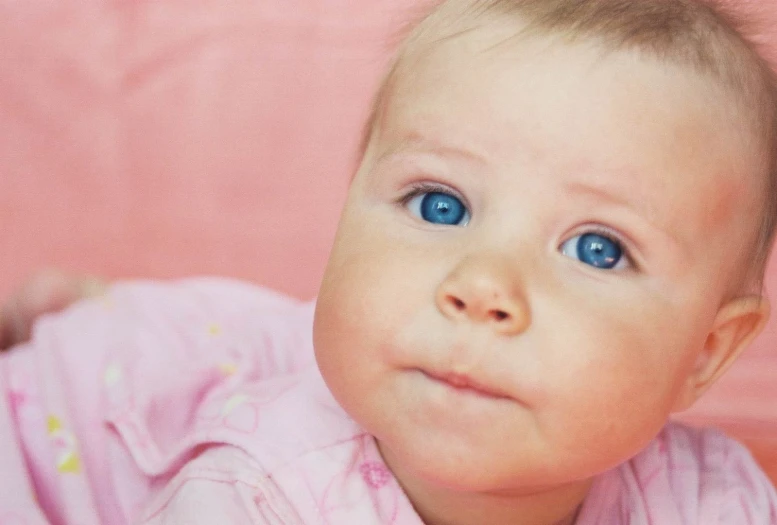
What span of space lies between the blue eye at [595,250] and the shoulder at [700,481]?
39 cm

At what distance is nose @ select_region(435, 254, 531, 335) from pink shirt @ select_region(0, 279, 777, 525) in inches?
10.4

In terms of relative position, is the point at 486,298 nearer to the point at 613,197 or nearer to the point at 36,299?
the point at 613,197

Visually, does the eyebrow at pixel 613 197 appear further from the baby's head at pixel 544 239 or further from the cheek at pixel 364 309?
the cheek at pixel 364 309

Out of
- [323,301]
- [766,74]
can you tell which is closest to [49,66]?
[323,301]

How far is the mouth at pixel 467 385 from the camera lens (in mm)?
754

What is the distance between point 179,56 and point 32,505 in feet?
3.27

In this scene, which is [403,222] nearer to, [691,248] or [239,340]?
[691,248]

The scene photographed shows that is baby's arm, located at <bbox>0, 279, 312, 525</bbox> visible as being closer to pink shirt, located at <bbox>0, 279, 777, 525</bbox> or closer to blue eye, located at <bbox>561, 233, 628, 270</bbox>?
pink shirt, located at <bbox>0, 279, 777, 525</bbox>

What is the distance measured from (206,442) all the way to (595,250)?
421 millimetres

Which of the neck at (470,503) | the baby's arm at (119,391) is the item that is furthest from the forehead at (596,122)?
the baby's arm at (119,391)

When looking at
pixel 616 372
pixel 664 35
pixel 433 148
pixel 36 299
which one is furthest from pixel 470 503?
pixel 36 299

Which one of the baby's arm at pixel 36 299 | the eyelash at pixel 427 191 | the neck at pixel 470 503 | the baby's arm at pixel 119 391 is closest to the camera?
the eyelash at pixel 427 191

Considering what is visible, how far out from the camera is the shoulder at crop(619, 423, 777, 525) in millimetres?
1126

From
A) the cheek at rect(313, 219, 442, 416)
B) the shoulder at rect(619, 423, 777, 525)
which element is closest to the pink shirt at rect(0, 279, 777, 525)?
the shoulder at rect(619, 423, 777, 525)
